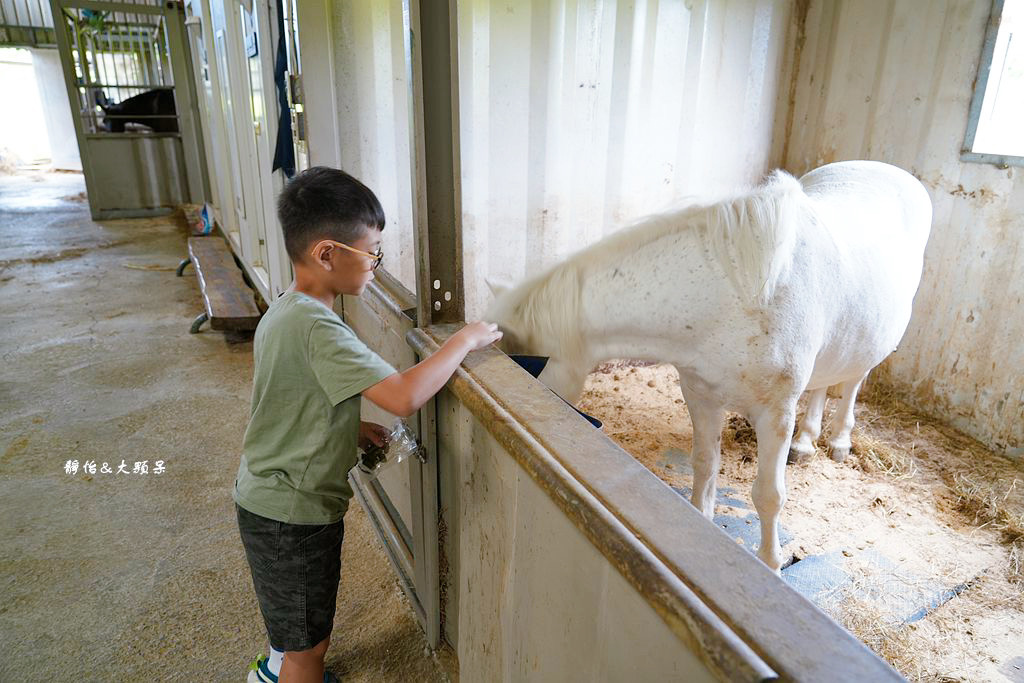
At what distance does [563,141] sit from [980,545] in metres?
2.74

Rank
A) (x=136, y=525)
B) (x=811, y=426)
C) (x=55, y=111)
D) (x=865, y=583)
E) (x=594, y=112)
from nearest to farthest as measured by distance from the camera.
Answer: (x=865, y=583), (x=136, y=525), (x=811, y=426), (x=594, y=112), (x=55, y=111)

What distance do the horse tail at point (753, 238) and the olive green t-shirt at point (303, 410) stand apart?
102 cm

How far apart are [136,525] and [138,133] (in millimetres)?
8296

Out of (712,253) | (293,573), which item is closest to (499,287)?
(712,253)

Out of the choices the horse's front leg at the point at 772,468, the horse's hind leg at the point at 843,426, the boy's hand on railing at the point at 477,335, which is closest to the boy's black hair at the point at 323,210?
the boy's hand on railing at the point at 477,335

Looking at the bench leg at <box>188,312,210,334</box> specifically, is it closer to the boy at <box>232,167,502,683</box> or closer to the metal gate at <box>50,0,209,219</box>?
the boy at <box>232,167,502,683</box>

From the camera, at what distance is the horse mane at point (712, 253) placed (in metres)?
1.75

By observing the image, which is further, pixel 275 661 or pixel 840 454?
pixel 840 454

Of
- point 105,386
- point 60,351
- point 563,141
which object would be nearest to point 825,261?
point 563,141

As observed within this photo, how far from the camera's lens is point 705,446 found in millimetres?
2379

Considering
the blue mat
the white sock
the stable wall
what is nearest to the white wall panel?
the white sock

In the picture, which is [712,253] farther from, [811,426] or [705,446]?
[811,426]

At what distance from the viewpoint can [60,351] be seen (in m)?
4.32

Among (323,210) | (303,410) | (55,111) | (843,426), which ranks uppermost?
(55,111)
